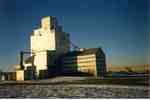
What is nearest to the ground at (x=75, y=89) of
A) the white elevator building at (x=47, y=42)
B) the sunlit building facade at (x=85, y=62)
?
the sunlit building facade at (x=85, y=62)

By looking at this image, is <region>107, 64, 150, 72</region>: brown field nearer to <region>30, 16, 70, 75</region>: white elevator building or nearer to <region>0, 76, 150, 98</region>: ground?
<region>0, 76, 150, 98</region>: ground

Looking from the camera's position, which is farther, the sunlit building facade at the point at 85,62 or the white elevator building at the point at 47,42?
the white elevator building at the point at 47,42

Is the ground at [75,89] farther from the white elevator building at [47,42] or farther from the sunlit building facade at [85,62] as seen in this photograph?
the white elevator building at [47,42]

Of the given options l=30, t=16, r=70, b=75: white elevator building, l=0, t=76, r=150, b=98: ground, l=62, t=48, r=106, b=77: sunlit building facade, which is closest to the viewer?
l=0, t=76, r=150, b=98: ground

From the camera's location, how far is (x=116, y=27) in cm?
434

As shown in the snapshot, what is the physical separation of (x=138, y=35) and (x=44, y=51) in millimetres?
1573

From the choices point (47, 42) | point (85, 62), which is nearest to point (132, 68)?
point (85, 62)

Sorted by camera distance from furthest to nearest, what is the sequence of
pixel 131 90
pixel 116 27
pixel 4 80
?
pixel 4 80 < pixel 116 27 < pixel 131 90

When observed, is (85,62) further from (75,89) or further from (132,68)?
(132,68)

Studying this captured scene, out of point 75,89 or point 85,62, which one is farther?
point 85,62

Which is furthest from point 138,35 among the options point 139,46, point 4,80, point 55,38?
point 4,80

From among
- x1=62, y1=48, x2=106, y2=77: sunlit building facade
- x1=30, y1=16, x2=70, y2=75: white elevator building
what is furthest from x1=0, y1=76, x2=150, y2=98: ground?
x1=30, y1=16, x2=70, y2=75: white elevator building

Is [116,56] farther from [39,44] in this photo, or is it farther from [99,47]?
[39,44]

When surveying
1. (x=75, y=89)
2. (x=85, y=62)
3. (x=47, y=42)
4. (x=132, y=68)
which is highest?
(x=47, y=42)
